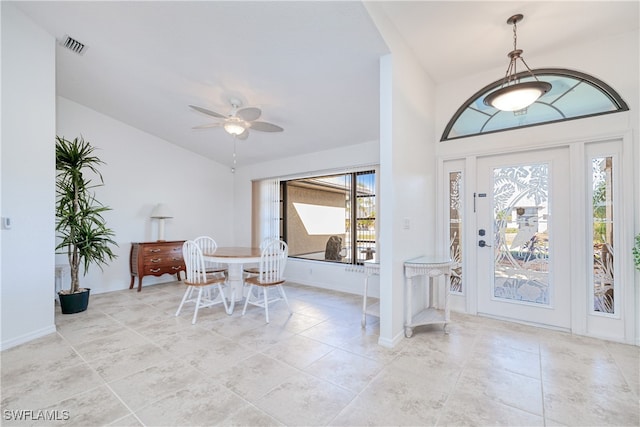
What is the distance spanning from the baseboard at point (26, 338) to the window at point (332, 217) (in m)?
3.60

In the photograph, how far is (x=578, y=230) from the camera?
9.39ft

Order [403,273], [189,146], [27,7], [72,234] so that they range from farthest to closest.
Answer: [189,146] → [72,234] → [403,273] → [27,7]

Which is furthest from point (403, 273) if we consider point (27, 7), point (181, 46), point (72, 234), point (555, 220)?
point (27, 7)

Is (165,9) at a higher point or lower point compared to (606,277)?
higher

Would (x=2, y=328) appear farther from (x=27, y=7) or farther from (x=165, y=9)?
(x=165, y=9)

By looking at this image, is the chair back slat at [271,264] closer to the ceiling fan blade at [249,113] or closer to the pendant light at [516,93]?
the ceiling fan blade at [249,113]

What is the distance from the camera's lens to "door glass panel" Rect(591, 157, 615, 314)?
275cm

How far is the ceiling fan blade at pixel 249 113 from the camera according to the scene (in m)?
2.94

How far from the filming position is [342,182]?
5.18 metres

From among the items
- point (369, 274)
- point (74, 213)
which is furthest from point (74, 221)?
point (369, 274)

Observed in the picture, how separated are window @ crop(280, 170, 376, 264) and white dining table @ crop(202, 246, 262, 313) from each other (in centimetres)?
169

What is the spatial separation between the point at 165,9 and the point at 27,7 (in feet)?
4.46

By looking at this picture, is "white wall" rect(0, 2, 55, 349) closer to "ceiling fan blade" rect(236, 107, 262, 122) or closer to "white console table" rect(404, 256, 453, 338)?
"ceiling fan blade" rect(236, 107, 262, 122)

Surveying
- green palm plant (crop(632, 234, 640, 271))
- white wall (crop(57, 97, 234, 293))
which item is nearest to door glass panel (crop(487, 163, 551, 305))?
green palm plant (crop(632, 234, 640, 271))
